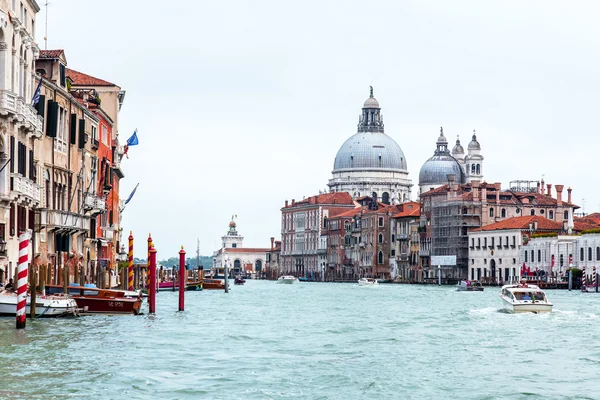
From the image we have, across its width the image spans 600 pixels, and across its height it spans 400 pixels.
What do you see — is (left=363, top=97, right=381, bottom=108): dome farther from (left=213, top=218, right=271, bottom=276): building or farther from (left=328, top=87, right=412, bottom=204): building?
(left=213, top=218, right=271, bottom=276): building

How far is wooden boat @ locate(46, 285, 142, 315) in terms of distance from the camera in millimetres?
28500

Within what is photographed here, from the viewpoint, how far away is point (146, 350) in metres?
22.0

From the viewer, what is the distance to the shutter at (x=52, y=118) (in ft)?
104

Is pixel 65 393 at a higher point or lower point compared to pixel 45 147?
lower

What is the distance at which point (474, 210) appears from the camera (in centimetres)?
10081

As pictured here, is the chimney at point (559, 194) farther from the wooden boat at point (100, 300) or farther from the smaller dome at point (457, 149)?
the wooden boat at point (100, 300)

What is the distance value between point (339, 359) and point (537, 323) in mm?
11812

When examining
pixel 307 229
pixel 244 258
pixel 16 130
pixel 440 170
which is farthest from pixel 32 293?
pixel 244 258

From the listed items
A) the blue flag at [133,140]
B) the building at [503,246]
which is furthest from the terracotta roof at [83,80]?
the building at [503,246]

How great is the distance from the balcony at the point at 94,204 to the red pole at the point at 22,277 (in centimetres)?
1363

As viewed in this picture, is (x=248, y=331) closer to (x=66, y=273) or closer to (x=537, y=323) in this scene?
(x=66, y=273)

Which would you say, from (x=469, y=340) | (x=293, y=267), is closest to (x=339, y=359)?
(x=469, y=340)

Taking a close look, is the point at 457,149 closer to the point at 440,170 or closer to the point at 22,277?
the point at 440,170

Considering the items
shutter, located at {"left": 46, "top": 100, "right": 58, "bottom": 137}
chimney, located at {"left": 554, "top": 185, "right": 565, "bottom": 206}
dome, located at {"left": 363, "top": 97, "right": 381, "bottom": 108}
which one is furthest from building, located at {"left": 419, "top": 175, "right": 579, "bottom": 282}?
shutter, located at {"left": 46, "top": 100, "right": 58, "bottom": 137}
